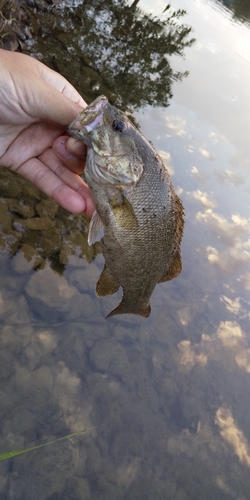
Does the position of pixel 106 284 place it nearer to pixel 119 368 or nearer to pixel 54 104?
pixel 54 104

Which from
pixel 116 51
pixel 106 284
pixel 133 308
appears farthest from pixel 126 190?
pixel 116 51

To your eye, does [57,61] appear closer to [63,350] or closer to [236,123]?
[236,123]

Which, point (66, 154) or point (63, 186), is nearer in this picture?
point (66, 154)

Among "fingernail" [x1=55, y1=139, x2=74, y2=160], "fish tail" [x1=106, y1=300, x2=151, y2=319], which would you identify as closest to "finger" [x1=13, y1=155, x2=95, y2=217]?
"fingernail" [x1=55, y1=139, x2=74, y2=160]

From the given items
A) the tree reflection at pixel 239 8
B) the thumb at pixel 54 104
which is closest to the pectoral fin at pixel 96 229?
the thumb at pixel 54 104

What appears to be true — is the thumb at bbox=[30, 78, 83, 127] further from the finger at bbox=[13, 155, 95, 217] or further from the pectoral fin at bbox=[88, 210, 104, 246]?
the pectoral fin at bbox=[88, 210, 104, 246]

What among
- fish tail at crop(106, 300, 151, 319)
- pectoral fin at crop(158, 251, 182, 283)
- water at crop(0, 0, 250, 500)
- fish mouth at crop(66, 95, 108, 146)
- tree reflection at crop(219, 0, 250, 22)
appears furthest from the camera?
tree reflection at crop(219, 0, 250, 22)

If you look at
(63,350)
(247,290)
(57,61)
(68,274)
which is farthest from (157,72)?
(63,350)
